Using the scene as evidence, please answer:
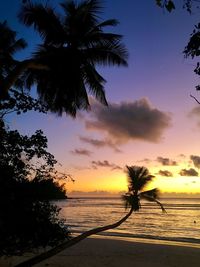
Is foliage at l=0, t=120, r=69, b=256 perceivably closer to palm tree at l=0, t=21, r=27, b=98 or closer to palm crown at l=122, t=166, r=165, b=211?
palm tree at l=0, t=21, r=27, b=98

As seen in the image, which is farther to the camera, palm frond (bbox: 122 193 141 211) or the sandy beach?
palm frond (bbox: 122 193 141 211)

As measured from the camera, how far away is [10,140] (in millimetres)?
10492

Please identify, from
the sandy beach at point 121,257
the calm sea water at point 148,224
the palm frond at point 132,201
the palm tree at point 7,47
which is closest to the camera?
the palm tree at point 7,47

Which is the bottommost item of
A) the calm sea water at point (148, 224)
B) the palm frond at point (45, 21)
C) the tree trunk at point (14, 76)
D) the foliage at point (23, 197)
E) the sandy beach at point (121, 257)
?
the sandy beach at point (121, 257)

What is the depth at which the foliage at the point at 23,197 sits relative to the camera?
10266mm

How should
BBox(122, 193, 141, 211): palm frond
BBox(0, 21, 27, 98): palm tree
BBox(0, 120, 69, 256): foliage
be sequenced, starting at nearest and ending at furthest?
BBox(0, 120, 69, 256): foliage
BBox(0, 21, 27, 98): palm tree
BBox(122, 193, 141, 211): palm frond

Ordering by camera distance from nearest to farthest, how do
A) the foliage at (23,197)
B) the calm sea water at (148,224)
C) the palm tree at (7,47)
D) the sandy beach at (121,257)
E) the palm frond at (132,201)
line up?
the foliage at (23,197) → the palm tree at (7,47) → the sandy beach at (121,257) → the palm frond at (132,201) → the calm sea water at (148,224)

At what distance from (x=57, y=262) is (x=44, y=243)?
22.1 feet

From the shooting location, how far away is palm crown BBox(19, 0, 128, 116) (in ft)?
47.3

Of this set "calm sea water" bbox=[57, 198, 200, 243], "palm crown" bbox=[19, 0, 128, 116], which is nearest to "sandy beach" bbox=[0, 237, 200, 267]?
"palm crown" bbox=[19, 0, 128, 116]

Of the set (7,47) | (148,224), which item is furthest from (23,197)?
(148,224)

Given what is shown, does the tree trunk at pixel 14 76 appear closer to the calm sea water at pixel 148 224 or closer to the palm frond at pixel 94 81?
the palm frond at pixel 94 81

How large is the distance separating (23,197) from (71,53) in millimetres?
6213

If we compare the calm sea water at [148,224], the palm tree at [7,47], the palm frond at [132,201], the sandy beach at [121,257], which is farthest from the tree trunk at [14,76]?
the calm sea water at [148,224]
